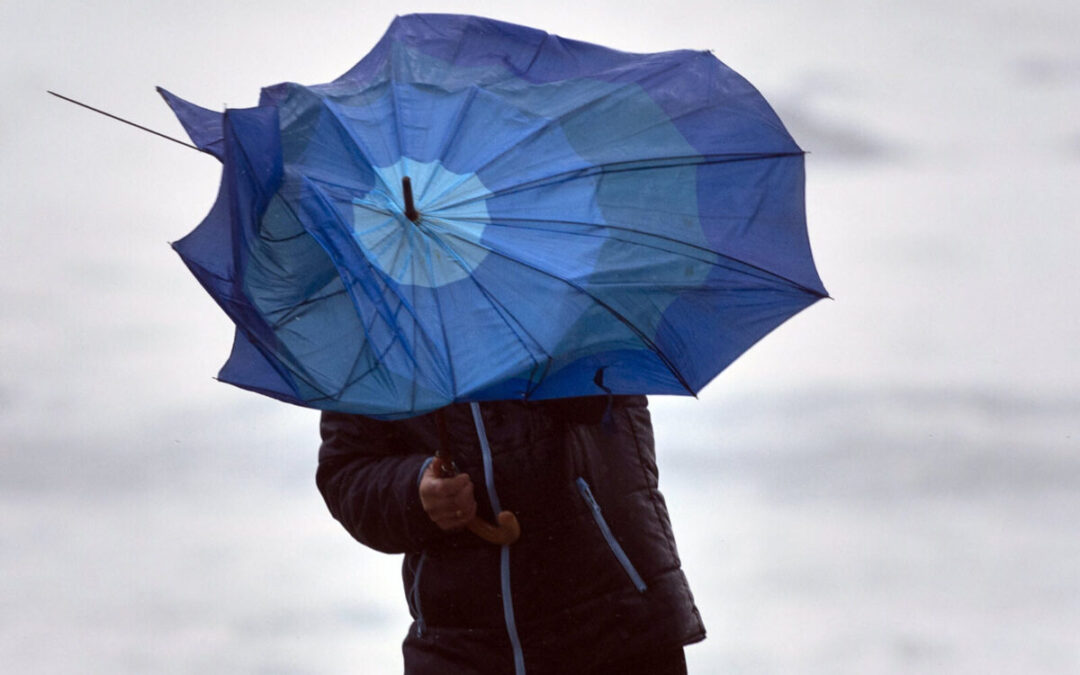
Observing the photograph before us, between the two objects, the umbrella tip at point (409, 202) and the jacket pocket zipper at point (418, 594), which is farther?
the jacket pocket zipper at point (418, 594)

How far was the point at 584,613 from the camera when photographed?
2883 mm

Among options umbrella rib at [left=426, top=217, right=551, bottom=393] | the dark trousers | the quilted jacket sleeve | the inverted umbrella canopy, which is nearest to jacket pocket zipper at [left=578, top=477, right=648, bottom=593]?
the dark trousers

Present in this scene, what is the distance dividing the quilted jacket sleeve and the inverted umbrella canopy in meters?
0.44

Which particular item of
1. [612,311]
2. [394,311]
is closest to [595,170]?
[612,311]

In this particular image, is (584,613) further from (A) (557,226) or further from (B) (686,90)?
(B) (686,90)

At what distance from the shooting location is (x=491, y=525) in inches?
113

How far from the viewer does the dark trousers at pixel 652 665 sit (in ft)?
9.44

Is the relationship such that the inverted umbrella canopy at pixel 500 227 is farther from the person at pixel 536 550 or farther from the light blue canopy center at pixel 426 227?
the person at pixel 536 550

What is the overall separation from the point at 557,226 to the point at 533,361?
0.29m

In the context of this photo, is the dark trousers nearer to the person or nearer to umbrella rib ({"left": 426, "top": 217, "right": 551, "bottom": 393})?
the person

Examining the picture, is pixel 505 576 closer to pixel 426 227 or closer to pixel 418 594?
pixel 418 594

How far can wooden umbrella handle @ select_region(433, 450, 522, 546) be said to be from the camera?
2807 millimetres


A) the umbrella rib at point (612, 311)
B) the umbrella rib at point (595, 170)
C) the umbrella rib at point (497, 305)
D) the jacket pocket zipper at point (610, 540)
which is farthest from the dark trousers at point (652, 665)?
the umbrella rib at point (595, 170)

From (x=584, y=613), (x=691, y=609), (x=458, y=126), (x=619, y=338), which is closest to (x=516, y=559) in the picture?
(x=584, y=613)
